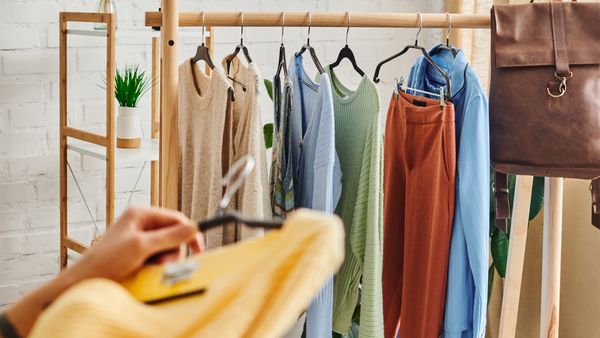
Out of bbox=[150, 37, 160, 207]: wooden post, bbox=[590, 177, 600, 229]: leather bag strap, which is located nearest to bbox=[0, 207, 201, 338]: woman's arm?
bbox=[590, 177, 600, 229]: leather bag strap

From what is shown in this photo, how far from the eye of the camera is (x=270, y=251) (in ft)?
1.95

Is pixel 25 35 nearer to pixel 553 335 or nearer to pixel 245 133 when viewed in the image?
pixel 245 133

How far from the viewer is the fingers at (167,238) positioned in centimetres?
67

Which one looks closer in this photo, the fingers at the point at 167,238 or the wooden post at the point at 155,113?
the fingers at the point at 167,238

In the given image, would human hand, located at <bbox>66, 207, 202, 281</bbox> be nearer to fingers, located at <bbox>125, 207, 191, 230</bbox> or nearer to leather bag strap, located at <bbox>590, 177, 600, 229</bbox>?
Answer: fingers, located at <bbox>125, 207, 191, 230</bbox>

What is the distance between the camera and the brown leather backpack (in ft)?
6.45

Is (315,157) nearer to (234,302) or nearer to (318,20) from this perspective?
(318,20)

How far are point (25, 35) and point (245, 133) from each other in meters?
1.51

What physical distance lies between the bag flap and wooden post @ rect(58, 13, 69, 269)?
5.01ft

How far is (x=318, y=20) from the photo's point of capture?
1.91m

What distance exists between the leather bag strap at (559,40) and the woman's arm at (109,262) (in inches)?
57.3

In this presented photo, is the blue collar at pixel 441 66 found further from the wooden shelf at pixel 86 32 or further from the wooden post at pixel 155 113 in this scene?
the wooden post at pixel 155 113

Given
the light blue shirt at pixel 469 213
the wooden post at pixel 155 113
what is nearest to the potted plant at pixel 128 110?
the wooden post at pixel 155 113

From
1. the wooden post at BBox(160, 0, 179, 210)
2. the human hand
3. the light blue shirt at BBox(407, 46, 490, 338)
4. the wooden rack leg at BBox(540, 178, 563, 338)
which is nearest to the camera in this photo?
the human hand
